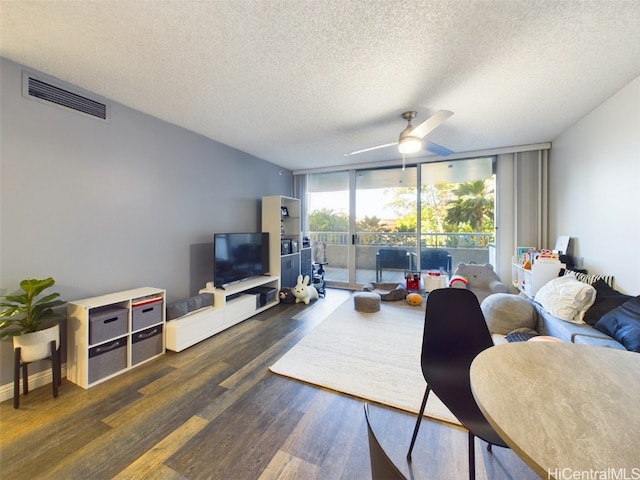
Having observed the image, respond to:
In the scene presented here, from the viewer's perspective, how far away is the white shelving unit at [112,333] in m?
2.05

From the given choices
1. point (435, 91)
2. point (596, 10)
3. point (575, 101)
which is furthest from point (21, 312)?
point (575, 101)

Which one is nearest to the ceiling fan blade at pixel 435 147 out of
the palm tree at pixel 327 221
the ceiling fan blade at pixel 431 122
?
the ceiling fan blade at pixel 431 122

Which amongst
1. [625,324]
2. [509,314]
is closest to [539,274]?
[509,314]

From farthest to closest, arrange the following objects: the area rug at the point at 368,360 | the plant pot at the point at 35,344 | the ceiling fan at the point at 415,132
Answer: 1. the ceiling fan at the point at 415,132
2. the area rug at the point at 368,360
3. the plant pot at the point at 35,344

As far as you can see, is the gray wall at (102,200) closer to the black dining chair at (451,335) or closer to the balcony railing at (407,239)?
the balcony railing at (407,239)

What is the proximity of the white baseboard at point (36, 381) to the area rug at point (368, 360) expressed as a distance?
71.1 inches

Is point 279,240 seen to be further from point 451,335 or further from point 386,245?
point 451,335

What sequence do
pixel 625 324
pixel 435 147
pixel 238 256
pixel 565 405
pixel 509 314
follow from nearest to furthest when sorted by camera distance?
1. pixel 565 405
2. pixel 625 324
3. pixel 509 314
4. pixel 435 147
5. pixel 238 256

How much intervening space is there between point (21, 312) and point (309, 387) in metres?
2.17

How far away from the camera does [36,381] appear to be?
6.70 feet

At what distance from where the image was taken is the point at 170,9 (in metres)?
1.47

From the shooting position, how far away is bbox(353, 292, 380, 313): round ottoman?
3732mm

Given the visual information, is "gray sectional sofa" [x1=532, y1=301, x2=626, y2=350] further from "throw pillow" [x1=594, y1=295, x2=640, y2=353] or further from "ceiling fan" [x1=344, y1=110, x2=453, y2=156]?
"ceiling fan" [x1=344, y1=110, x2=453, y2=156]

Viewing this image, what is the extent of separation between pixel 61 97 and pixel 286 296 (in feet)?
11.3
